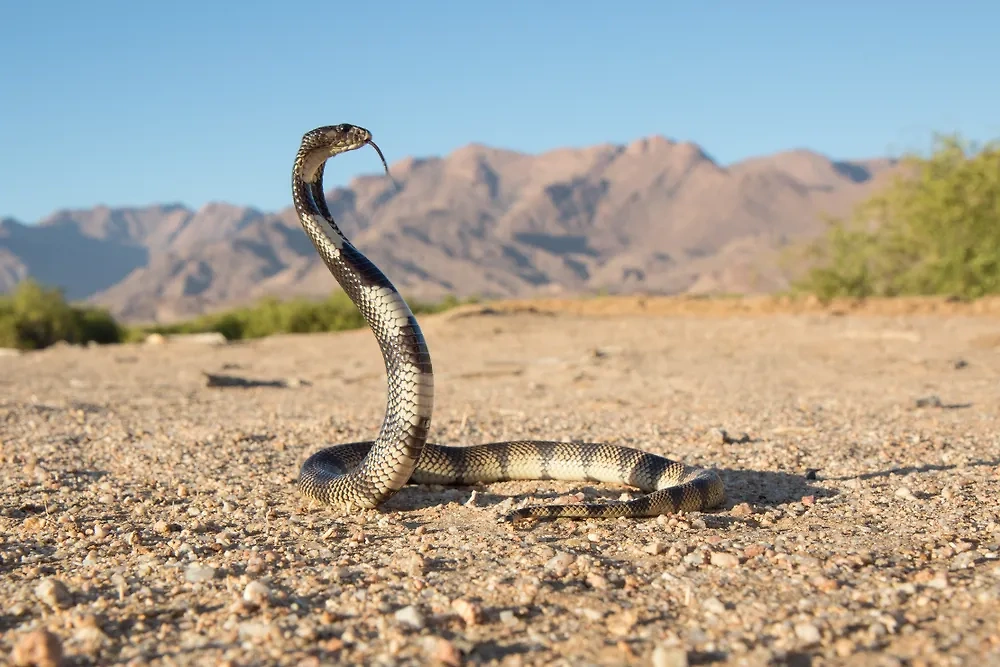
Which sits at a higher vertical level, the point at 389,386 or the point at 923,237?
the point at 923,237

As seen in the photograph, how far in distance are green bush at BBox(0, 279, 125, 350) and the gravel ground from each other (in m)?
18.5

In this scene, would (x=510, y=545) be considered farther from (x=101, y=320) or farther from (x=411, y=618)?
(x=101, y=320)

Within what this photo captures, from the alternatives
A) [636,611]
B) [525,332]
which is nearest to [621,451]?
[636,611]

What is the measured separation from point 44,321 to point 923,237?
25542 millimetres

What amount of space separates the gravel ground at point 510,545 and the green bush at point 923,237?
15.7 m

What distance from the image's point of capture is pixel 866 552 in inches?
149

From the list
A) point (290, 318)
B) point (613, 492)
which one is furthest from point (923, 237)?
point (613, 492)

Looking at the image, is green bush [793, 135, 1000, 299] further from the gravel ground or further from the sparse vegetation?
the gravel ground

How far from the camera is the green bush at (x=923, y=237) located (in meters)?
23.0

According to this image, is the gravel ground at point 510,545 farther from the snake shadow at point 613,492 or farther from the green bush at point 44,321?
the green bush at point 44,321

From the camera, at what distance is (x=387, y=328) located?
4234mm

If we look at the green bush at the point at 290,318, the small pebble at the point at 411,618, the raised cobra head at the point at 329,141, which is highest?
the raised cobra head at the point at 329,141

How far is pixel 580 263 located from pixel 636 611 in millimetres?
178491

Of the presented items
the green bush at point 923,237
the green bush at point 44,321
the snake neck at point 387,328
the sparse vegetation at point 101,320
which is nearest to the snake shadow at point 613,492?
the snake neck at point 387,328
